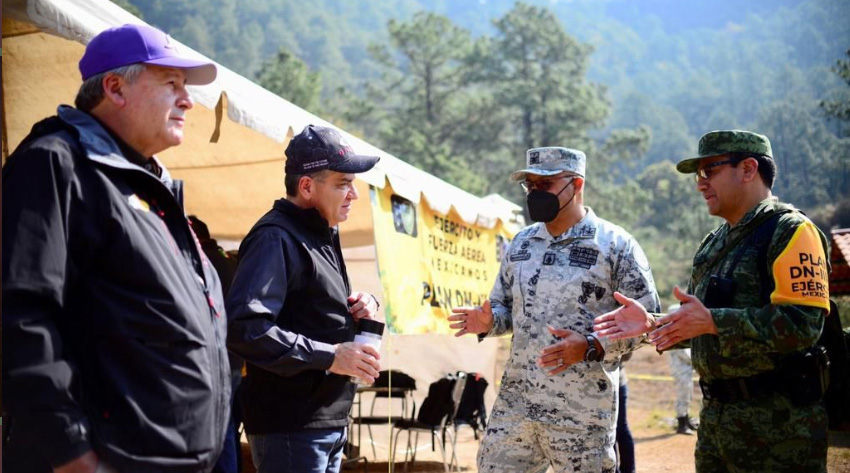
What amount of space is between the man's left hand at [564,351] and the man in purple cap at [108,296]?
1756 millimetres

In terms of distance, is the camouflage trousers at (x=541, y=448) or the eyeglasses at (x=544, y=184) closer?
the camouflage trousers at (x=541, y=448)

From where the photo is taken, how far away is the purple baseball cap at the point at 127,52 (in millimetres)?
2102

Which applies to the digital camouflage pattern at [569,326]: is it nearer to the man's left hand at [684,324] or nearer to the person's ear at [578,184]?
the person's ear at [578,184]

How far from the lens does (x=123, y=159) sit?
200 cm

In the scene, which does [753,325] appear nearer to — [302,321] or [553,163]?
[553,163]

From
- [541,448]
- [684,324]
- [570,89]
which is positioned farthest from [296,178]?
[570,89]

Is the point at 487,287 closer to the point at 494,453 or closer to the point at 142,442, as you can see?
the point at 494,453

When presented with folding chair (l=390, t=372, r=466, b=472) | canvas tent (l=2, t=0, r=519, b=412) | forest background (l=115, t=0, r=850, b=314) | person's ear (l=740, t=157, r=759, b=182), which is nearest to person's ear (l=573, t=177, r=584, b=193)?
person's ear (l=740, t=157, r=759, b=182)

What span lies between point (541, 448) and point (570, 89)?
124 ft

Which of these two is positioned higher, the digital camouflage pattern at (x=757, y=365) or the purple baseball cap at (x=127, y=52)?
the purple baseball cap at (x=127, y=52)

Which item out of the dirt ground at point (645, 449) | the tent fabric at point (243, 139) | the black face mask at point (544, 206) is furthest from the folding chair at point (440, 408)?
the black face mask at point (544, 206)

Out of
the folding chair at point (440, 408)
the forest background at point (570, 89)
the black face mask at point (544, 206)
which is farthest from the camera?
the forest background at point (570, 89)

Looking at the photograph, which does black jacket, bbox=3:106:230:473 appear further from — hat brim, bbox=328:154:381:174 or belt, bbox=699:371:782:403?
belt, bbox=699:371:782:403

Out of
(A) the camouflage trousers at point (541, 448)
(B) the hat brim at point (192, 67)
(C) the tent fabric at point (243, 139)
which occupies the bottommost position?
(A) the camouflage trousers at point (541, 448)
